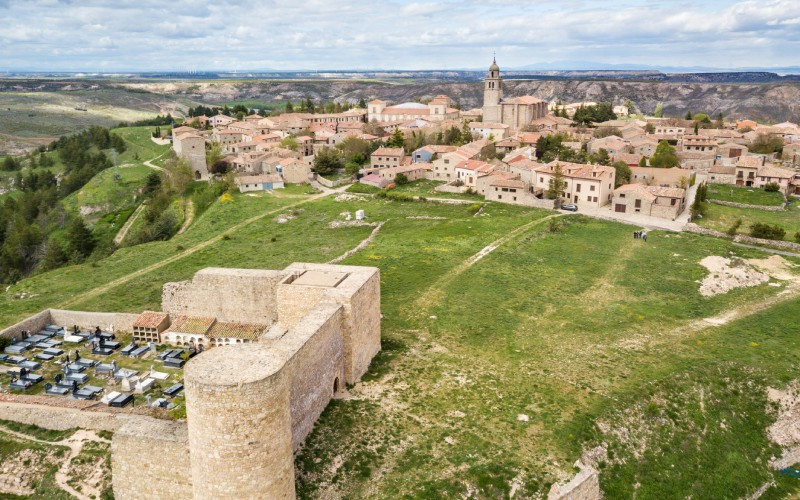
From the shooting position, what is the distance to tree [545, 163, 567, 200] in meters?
55.4

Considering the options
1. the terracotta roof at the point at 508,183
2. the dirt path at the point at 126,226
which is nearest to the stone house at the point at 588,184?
the terracotta roof at the point at 508,183

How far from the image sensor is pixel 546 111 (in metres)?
100

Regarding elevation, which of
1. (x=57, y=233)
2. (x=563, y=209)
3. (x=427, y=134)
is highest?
(x=427, y=134)

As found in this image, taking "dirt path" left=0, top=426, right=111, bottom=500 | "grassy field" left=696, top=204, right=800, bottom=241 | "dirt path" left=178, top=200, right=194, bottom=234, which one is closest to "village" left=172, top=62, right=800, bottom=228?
"grassy field" left=696, top=204, right=800, bottom=241

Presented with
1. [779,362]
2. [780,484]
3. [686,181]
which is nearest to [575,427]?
[780,484]

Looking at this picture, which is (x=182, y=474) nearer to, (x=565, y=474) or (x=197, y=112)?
(x=565, y=474)

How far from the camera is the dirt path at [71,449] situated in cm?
1828

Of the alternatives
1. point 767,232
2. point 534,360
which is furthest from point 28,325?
point 767,232

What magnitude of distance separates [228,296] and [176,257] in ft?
64.6

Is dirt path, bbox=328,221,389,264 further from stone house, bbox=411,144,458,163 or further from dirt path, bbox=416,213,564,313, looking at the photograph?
stone house, bbox=411,144,458,163

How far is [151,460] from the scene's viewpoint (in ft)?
55.2

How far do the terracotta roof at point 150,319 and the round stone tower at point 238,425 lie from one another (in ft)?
49.8

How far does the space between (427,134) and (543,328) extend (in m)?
62.4

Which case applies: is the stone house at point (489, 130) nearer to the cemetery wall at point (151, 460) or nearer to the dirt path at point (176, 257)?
the dirt path at point (176, 257)
